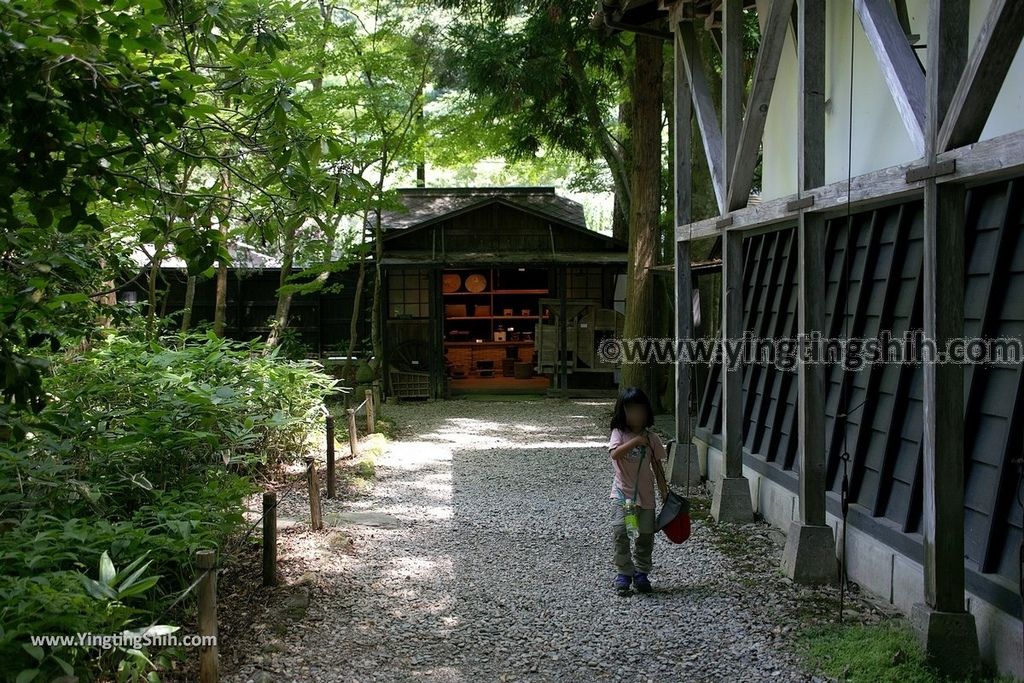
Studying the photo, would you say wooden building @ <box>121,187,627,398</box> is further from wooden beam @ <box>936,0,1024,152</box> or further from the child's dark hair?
wooden beam @ <box>936,0,1024,152</box>

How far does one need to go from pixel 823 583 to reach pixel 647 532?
1.28 m

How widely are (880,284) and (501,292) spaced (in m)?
14.4

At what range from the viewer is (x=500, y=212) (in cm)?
1939

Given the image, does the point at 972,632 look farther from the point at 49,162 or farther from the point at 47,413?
the point at 47,413

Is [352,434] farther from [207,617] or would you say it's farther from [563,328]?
[563,328]

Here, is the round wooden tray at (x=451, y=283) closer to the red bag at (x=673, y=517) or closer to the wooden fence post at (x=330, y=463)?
the wooden fence post at (x=330, y=463)

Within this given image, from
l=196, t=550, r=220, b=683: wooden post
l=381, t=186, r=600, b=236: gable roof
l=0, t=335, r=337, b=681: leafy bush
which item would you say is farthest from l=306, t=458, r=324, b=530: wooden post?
l=381, t=186, r=600, b=236: gable roof

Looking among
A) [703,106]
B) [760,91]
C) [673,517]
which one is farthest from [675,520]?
[703,106]

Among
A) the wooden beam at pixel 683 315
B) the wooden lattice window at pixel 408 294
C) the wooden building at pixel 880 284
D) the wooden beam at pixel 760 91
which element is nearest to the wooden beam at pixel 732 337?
the wooden building at pixel 880 284

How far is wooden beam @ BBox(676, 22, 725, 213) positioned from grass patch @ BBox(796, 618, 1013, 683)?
399 centimetres

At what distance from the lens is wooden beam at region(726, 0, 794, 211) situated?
645 cm

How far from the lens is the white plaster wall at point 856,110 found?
5441mm

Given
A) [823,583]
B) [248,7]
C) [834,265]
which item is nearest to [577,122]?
[834,265]

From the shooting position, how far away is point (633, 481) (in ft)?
19.8
